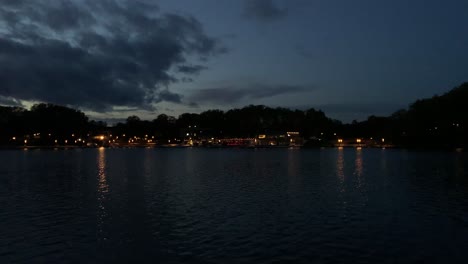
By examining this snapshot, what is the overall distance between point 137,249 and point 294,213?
501 inches

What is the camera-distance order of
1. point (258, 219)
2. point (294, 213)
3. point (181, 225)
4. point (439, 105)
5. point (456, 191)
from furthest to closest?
point (439, 105)
point (456, 191)
point (294, 213)
point (258, 219)
point (181, 225)

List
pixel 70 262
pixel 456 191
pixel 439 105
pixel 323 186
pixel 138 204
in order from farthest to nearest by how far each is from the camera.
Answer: pixel 439 105 < pixel 323 186 < pixel 456 191 < pixel 138 204 < pixel 70 262

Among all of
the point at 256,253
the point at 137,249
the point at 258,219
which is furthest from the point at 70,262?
the point at 258,219

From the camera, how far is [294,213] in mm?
30578

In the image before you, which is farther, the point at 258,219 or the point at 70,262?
the point at 258,219

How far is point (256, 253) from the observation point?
2034 centimetres

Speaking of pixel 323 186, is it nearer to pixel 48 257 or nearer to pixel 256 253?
pixel 256 253

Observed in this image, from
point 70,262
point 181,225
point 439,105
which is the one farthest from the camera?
point 439,105

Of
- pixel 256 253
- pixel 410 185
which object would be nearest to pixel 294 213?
pixel 256 253

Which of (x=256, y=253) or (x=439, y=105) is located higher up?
(x=439, y=105)

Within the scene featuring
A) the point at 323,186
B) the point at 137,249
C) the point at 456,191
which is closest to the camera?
the point at 137,249

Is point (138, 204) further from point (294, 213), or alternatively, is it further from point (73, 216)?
point (294, 213)

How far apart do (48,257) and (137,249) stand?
3.89 meters

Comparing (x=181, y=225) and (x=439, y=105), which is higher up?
(x=439, y=105)
